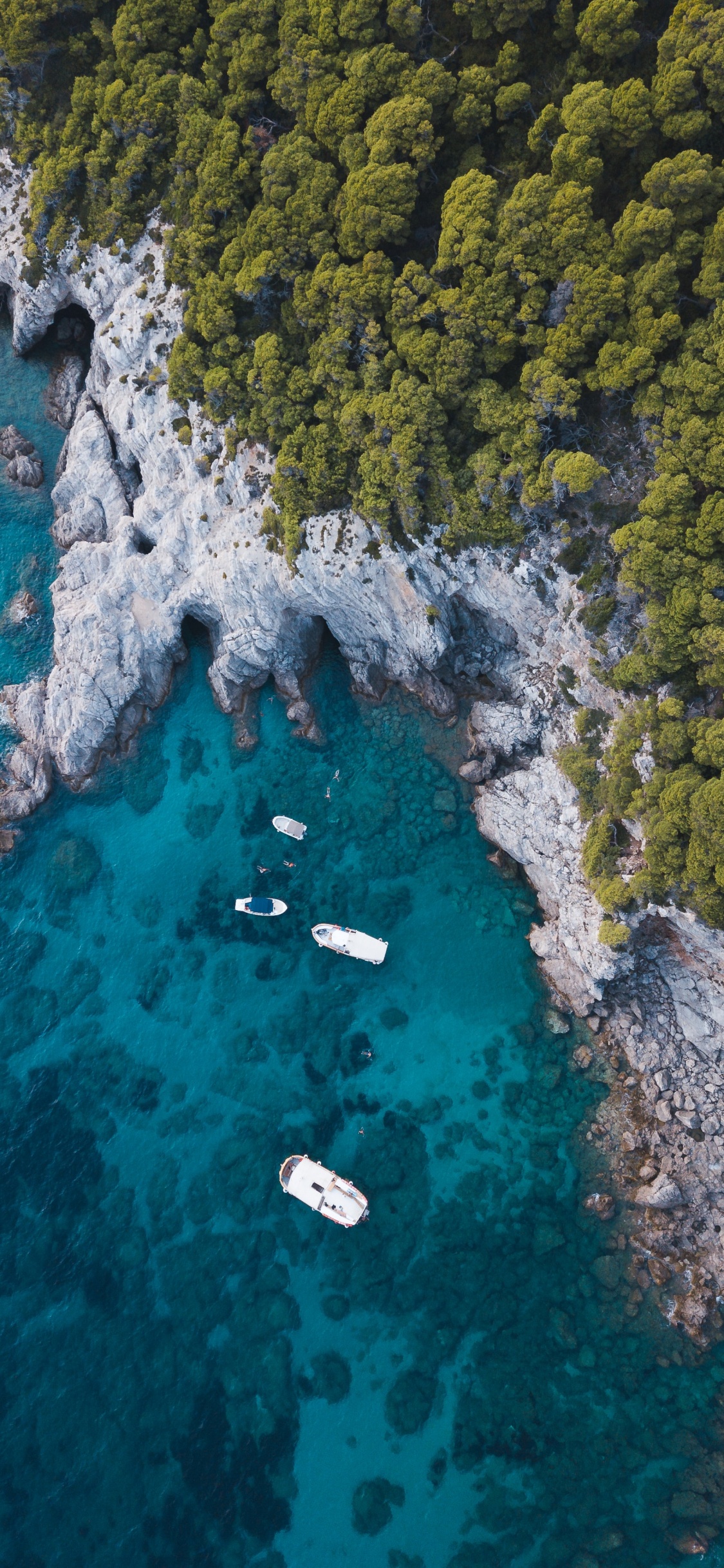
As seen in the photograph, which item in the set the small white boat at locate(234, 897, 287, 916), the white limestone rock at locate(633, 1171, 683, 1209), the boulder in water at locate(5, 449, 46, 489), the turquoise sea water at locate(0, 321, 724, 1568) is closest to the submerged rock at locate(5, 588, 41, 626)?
the turquoise sea water at locate(0, 321, 724, 1568)

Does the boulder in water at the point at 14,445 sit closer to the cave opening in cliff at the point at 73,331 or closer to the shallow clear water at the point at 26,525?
the shallow clear water at the point at 26,525

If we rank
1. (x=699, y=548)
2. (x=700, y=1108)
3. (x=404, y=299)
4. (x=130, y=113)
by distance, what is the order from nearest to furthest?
(x=699, y=548) < (x=404, y=299) < (x=700, y=1108) < (x=130, y=113)

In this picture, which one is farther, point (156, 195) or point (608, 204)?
point (156, 195)

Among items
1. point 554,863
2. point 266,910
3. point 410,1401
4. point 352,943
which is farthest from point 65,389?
point 410,1401

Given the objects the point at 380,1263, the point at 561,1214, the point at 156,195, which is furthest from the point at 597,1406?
the point at 156,195

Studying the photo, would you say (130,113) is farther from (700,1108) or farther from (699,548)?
(700,1108)

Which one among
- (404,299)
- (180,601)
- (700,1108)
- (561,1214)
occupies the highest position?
(404,299)

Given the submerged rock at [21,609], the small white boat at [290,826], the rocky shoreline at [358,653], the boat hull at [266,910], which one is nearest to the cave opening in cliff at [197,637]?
the rocky shoreline at [358,653]
